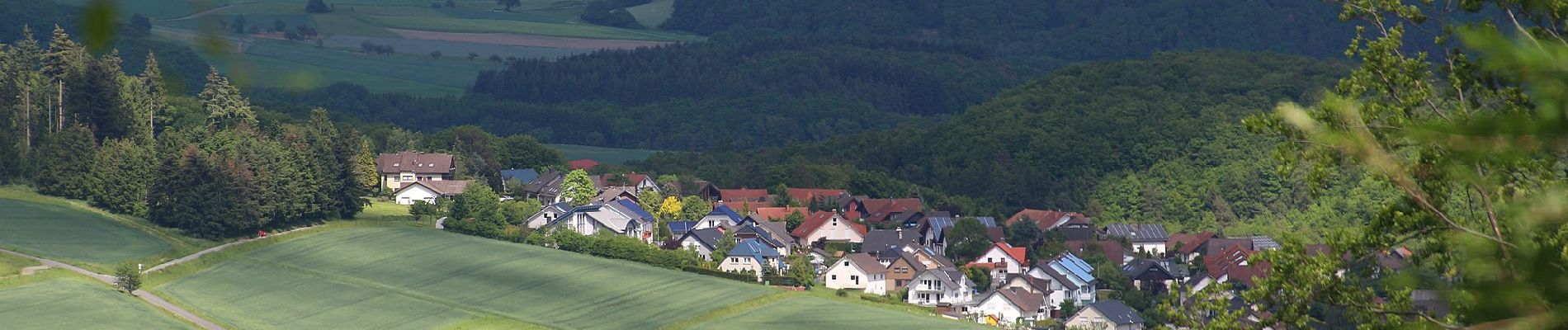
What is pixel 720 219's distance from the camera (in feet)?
291

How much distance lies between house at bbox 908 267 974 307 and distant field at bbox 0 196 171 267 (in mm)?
29191

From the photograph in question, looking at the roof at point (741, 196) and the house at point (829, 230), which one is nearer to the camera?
the house at point (829, 230)

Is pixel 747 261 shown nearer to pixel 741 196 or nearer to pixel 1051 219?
pixel 1051 219

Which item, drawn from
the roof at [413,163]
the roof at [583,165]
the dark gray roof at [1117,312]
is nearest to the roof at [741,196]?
the roof at [583,165]

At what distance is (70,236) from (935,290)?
33.2 m

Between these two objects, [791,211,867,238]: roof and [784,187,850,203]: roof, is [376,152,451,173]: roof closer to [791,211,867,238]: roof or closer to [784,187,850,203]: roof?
[784,187,850,203]: roof

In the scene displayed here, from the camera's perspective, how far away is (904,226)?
95.7m

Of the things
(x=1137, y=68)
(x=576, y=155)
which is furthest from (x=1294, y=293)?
(x=576, y=155)

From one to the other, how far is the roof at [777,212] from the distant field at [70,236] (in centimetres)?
2920

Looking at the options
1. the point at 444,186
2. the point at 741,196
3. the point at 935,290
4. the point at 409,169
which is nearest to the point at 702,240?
the point at 935,290

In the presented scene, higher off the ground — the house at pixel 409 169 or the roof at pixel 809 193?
the house at pixel 409 169

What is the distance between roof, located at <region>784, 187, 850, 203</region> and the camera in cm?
10181

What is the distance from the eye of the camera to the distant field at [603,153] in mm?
162125

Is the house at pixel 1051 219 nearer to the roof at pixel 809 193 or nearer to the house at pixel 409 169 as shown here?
the roof at pixel 809 193
